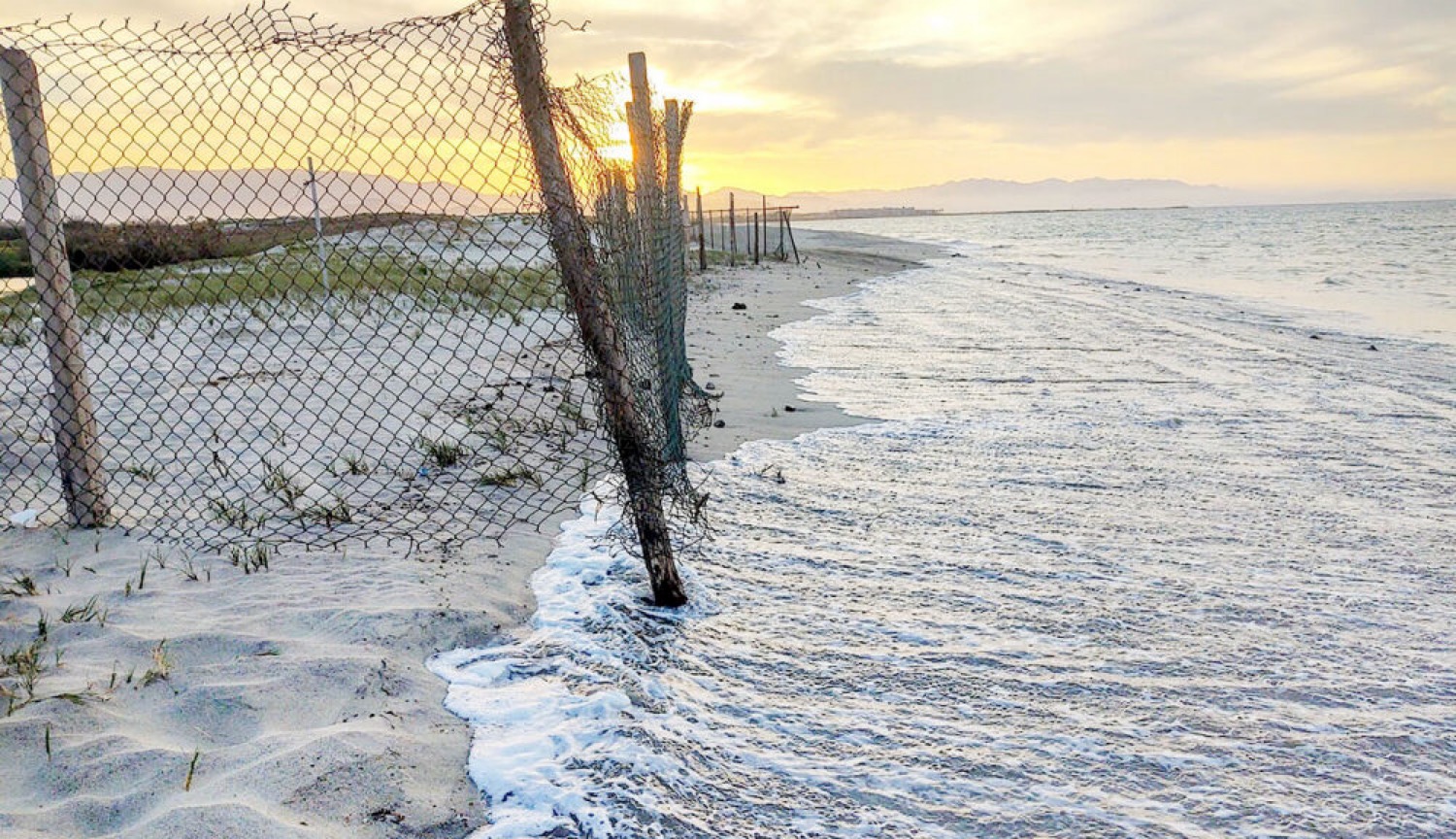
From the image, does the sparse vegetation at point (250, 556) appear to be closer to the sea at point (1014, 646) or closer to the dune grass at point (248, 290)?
the sea at point (1014, 646)

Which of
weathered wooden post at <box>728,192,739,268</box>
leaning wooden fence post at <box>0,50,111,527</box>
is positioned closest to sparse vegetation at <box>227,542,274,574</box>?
leaning wooden fence post at <box>0,50,111,527</box>

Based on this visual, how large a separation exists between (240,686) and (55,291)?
250 centimetres

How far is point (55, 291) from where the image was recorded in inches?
169

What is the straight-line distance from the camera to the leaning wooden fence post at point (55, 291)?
411 centimetres

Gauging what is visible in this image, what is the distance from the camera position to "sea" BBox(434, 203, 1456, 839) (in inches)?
101

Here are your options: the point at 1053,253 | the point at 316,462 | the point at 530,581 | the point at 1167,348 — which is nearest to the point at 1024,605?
the point at 530,581

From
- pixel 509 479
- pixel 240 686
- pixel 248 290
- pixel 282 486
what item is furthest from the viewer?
pixel 248 290

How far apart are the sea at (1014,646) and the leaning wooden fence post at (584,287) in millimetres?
476

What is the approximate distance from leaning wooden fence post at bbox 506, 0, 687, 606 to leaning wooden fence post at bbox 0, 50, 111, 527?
8.10 feet

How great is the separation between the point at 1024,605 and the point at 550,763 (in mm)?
2055

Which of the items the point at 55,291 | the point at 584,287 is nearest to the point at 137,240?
the point at 55,291

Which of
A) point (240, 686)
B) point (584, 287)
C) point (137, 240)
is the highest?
point (137, 240)

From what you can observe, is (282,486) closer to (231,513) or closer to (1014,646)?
(231,513)

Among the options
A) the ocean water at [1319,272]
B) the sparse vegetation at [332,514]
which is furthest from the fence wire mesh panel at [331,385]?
the ocean water at [1319,272]
